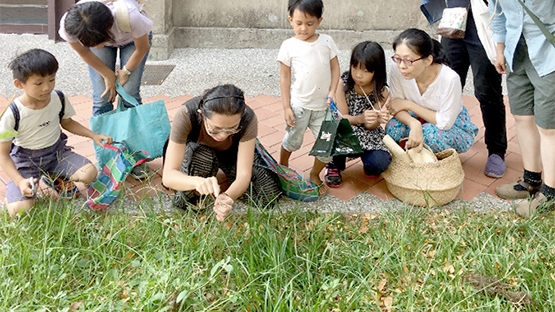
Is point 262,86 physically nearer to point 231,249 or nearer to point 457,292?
point 231,249

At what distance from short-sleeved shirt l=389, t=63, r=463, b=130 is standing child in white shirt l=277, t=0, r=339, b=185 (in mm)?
474

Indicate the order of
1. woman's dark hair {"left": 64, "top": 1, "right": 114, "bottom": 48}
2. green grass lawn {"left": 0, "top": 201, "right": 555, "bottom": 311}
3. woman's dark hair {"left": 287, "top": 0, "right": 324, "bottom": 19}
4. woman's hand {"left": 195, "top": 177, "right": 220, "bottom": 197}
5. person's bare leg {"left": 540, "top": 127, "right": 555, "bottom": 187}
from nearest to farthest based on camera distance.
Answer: green grass lawn {"left": 0, "top": 201, "right": 555, "bottom": 311}
woman's hand {"left": 195, "top": 177, "right": 220, "bottom": 197}
woman's dark hair {"left": 64, "top": 1, "right": 114, "bottom": 48}
person's bare leg {"left": 540, "top": 127, "right": 555, "bottom": 187}
woman's dark hair {"left": 287, "top": 0, "right": 324, "bottom": 19}

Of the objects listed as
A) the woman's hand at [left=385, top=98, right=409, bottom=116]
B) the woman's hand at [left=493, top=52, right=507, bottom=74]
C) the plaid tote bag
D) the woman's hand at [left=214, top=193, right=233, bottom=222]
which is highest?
the woman's hand at [left=493, top=52, right=507, bottom=74]

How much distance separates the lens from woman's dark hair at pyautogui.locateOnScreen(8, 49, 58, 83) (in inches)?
104

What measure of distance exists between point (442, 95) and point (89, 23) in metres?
2.11

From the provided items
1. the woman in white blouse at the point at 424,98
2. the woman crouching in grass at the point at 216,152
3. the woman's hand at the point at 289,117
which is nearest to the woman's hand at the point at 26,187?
the woman crouching in grass at the point at 216,152

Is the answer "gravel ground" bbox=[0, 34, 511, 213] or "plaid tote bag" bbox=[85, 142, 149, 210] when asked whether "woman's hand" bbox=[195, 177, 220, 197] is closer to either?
"plaid tote bag" bbox=[85, 142, 149, 210]

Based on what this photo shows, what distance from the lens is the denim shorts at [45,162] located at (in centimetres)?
291

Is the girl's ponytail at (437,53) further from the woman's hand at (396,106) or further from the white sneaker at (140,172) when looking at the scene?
the white sneaker at (140,172)

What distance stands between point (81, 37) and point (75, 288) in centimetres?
136

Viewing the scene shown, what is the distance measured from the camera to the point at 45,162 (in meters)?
2.99

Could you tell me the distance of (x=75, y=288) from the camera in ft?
7.41

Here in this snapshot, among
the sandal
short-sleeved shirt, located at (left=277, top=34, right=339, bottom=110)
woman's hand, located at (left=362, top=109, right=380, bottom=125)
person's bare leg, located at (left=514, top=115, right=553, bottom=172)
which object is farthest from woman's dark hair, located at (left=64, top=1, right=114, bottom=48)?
the sandal

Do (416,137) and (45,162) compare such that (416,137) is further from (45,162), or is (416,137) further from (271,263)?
(45,162)
